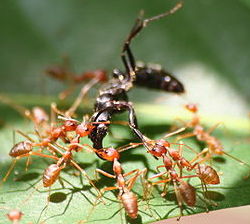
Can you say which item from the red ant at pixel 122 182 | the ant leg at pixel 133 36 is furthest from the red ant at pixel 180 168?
the ant leg at pixel 133 36

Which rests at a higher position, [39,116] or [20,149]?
[39,116]

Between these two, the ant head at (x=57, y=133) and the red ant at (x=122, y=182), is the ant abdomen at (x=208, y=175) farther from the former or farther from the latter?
the ant head at (x=57, y=133)

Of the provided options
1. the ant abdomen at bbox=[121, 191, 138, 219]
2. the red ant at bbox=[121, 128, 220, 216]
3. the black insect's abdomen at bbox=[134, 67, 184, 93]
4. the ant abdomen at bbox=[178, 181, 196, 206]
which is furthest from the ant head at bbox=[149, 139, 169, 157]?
the black insect's abdomen at bbox=[134, 67, 184, 93]

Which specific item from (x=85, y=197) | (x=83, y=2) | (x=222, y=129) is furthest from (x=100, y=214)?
(x=83, y=2)

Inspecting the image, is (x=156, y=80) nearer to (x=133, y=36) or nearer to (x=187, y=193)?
(x=133, y=36)

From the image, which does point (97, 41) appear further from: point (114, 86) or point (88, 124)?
point (88, 124)

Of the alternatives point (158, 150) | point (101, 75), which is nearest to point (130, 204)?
point (158, 150)
